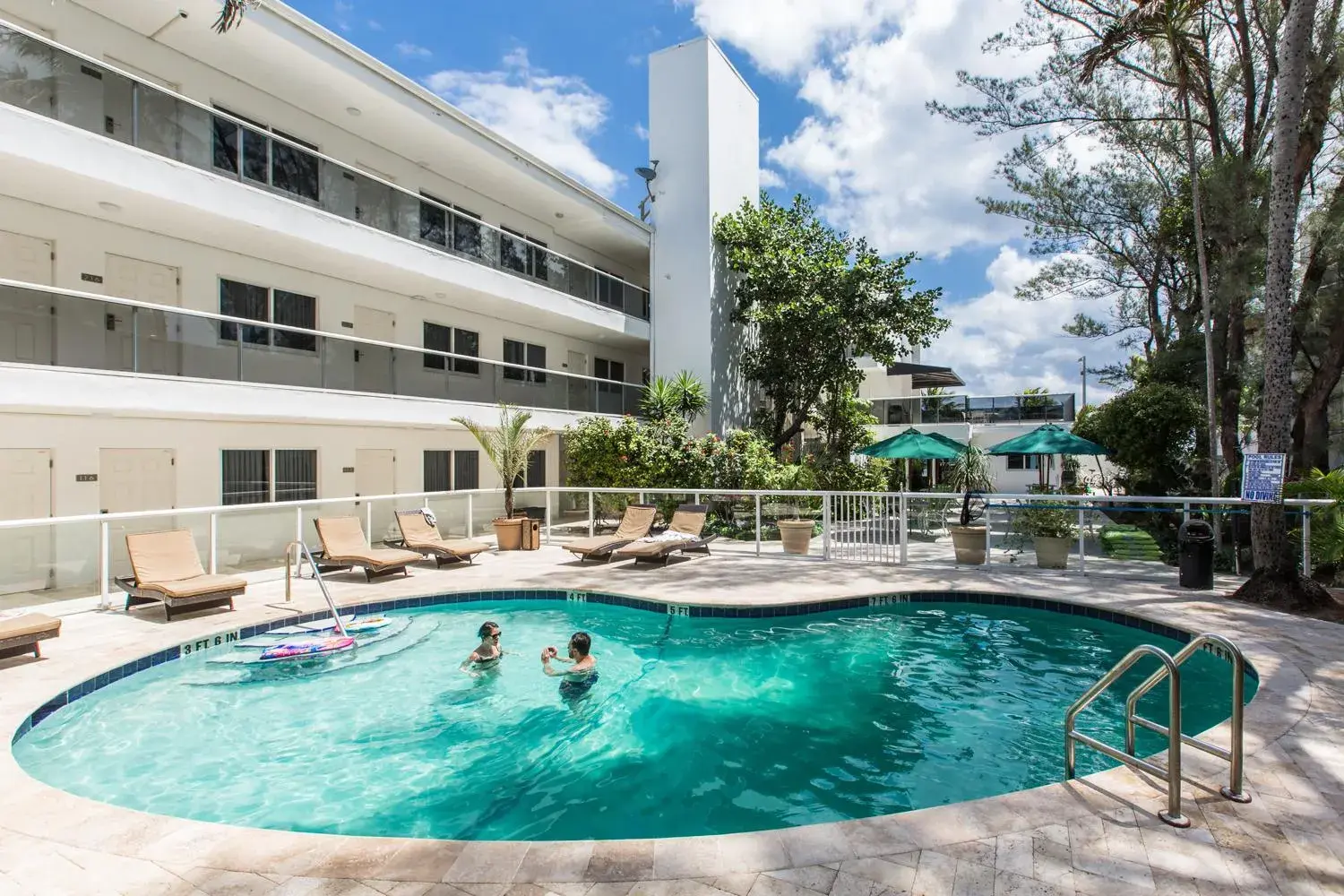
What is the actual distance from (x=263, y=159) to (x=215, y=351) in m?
3.92

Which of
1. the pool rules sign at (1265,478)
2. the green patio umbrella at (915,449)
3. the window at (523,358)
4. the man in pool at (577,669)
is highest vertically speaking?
the window at (523,358)

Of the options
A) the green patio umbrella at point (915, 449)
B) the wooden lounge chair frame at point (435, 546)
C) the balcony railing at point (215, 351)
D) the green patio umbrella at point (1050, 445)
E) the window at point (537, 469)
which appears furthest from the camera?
the window at point (537, 469)

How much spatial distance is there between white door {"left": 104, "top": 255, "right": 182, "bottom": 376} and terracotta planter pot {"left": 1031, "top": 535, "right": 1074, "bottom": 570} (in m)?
13.6

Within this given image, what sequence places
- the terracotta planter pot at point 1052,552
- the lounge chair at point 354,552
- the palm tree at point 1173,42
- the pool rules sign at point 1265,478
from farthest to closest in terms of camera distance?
1. the terracotta planter pot at point 1052,552
2. the palm tree at point 1173,42
3. the lounge chair at point 354,552
4. the pool rules sign at point 1265,478

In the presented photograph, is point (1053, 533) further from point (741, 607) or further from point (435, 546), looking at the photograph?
point (435, 546)

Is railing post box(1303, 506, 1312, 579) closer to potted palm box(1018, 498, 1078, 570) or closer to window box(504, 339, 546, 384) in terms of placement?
potted palm box(1018, 498, 1078, 570)

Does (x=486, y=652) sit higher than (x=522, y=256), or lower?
lower

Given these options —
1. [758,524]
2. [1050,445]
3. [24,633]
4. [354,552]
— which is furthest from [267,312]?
[1050,445]

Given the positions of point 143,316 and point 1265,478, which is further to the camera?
point 143,316

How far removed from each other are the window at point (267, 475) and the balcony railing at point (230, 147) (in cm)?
489

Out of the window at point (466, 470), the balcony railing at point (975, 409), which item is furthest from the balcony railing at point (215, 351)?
the balcony railing at point (975, 409)

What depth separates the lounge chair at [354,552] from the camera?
10.3 meters

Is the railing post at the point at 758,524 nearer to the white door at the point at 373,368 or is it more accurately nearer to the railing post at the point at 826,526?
the railing post at the point at 826,526

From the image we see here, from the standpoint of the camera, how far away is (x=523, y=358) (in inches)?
760
